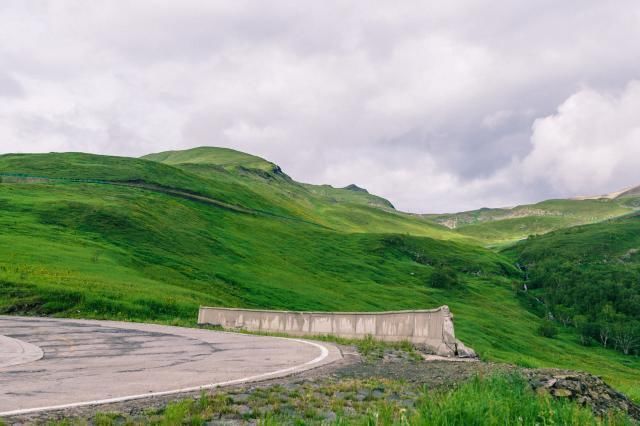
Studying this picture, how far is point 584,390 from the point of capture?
9.90 metres

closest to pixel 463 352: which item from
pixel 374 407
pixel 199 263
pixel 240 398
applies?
pixel 374 407

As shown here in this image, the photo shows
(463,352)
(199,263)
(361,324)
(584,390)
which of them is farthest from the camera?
(199,263)

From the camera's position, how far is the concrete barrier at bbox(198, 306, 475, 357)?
18886 millimetres

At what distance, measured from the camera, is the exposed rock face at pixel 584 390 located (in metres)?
9.21

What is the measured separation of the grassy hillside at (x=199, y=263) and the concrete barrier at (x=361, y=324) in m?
6.18

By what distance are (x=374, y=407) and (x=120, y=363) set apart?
834 cm

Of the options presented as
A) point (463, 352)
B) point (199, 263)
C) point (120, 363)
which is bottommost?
point (120, 363)

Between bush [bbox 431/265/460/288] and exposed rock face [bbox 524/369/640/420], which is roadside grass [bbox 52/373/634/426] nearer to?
exposed rock face [bbox 524/369/640/420]

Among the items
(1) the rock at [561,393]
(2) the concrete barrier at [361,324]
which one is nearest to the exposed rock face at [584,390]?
(1) the rock at [561,393]

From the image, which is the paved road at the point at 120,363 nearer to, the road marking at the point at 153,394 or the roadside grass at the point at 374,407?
the road marking at the point at 153,394

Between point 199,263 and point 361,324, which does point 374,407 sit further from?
point 199,263

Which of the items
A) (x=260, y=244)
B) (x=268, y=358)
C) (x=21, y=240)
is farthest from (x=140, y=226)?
(x=268, y=358)

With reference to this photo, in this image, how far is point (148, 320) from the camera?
33.7m

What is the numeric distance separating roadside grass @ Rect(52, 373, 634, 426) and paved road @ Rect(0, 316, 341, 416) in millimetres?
1469
